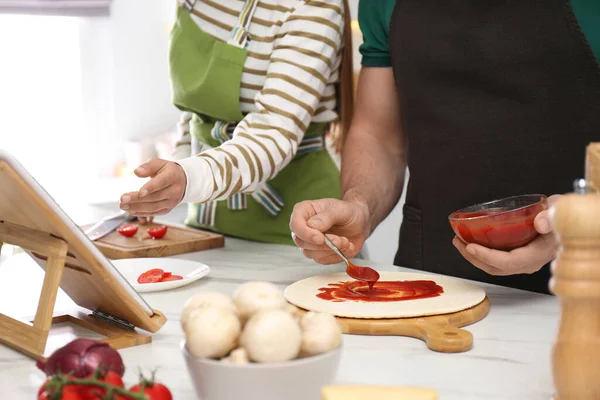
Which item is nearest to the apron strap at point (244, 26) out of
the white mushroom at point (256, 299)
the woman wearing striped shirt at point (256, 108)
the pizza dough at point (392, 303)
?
the woman wearing striped shirt at point (256, 108)

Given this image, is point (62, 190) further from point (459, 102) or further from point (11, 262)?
point (459, 102)

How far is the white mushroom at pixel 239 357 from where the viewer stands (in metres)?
0.68

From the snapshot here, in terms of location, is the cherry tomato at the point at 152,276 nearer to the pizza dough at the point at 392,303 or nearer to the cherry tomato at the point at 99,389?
the pizza dough at the point at 392,303

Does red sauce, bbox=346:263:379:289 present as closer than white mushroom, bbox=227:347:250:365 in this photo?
No

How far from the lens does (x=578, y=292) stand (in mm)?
653

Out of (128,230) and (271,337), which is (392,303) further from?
(128,230)

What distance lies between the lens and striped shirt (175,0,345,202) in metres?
1.57

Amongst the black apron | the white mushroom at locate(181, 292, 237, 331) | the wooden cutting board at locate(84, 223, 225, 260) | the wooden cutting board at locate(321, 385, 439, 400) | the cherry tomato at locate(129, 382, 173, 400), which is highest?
the black apron

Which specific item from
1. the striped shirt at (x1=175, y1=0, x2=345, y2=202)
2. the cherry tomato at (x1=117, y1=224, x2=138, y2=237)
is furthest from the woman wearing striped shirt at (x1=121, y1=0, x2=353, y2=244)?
the cherry tomato at (x1=117, y1=224, x2=138, y2=237)

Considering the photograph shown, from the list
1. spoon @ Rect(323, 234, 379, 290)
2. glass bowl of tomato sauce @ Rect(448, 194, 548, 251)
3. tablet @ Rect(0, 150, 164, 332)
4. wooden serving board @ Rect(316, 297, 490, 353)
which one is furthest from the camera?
spoon @ Rect(323, 234, 379, 290)

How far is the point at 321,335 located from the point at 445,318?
403 mm

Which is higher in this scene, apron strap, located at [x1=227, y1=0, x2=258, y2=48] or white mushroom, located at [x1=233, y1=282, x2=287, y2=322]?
apron strap, located at [x1=227, y1=0, x2=258, y2=48]

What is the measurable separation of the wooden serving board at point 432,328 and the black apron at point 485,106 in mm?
453

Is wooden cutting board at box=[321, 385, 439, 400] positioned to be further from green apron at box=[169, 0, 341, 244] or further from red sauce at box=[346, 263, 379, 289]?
green apron at box=[169, 0, 341, 244]
